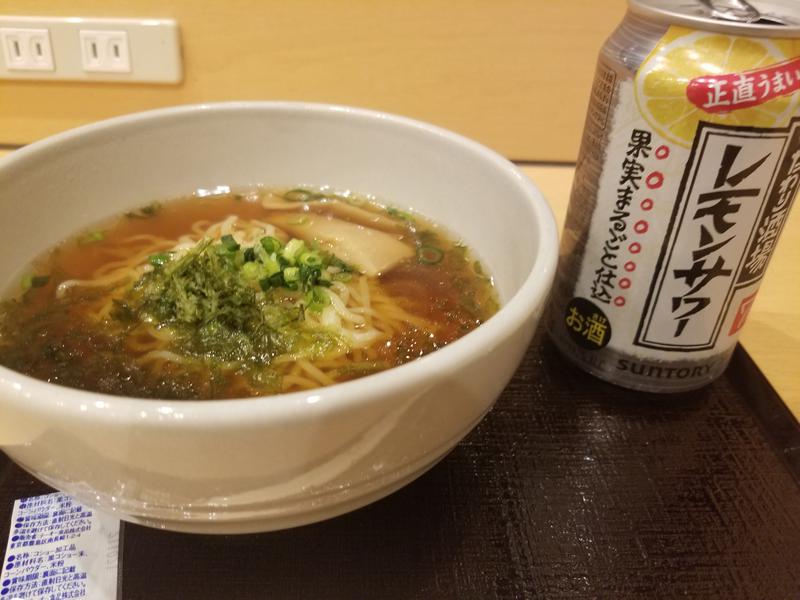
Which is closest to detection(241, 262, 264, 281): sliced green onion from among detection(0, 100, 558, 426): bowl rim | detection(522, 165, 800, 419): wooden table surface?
detection(0, 100, 558, 426): bowl rim

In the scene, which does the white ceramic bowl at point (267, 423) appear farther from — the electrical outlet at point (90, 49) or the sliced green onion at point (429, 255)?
the electrical outlet at point (90, 49)

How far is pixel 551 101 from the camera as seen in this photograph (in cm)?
156

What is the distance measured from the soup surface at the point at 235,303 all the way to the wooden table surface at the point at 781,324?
456mm

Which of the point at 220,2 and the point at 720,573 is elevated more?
the point at 220,2

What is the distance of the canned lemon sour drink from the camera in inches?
26.3

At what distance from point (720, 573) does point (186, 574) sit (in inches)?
20.4

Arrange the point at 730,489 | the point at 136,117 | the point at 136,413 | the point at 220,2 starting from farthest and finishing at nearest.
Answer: the point at 220,2 < the point at 136,117 < the point at 730,489 < the point at 136,413

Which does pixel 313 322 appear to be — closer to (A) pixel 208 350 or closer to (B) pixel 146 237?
(A) pixel 208 350

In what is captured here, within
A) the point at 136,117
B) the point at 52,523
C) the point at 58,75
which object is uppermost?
the point at 136,117

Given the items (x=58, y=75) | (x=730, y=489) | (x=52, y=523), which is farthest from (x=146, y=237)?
(x=730, y=489)

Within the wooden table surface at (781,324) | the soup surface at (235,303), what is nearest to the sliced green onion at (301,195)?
the soup surface at (235,303)

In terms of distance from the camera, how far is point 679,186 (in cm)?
72

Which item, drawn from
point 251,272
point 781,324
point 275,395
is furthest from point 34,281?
point 781,324

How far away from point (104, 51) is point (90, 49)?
0.03 meters
